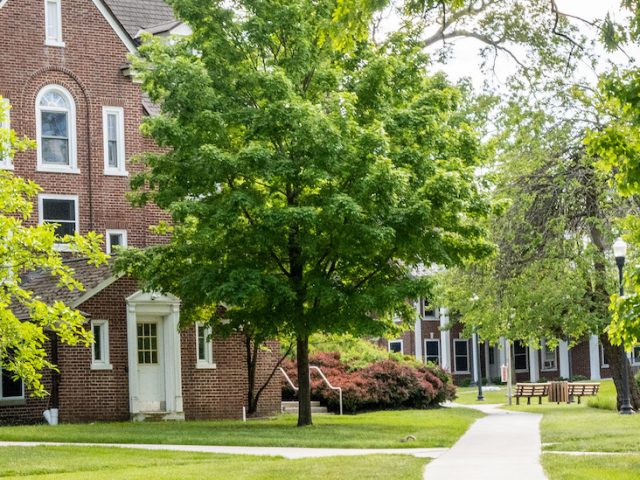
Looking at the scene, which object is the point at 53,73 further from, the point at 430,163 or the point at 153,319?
the point at 430,163

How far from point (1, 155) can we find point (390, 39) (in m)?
10.7

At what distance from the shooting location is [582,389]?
44.8 m

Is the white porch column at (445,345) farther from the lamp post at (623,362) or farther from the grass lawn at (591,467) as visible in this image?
the grass lawn at (591,467)

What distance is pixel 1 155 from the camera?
22.2m

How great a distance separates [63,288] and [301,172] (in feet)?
28.3

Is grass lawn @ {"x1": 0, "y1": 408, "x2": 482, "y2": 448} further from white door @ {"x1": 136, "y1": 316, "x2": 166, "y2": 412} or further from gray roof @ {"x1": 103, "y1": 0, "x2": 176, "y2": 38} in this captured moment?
gray roof @ {"x1": 103, "y1": 0, "x2": 176, "y2": 38}

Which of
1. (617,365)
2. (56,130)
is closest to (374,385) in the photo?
(617,365)

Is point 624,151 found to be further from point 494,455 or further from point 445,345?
point 445,345

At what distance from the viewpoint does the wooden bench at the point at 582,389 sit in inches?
1757

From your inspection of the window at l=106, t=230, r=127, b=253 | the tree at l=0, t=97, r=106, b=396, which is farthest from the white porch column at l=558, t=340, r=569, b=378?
the tree at l=0, t=97, r=106, b=396

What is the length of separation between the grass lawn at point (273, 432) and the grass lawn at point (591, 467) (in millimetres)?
4905

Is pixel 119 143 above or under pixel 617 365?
above

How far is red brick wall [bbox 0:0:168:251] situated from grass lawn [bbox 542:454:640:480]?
1937 centimetres

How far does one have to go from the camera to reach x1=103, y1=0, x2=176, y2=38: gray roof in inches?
1612
